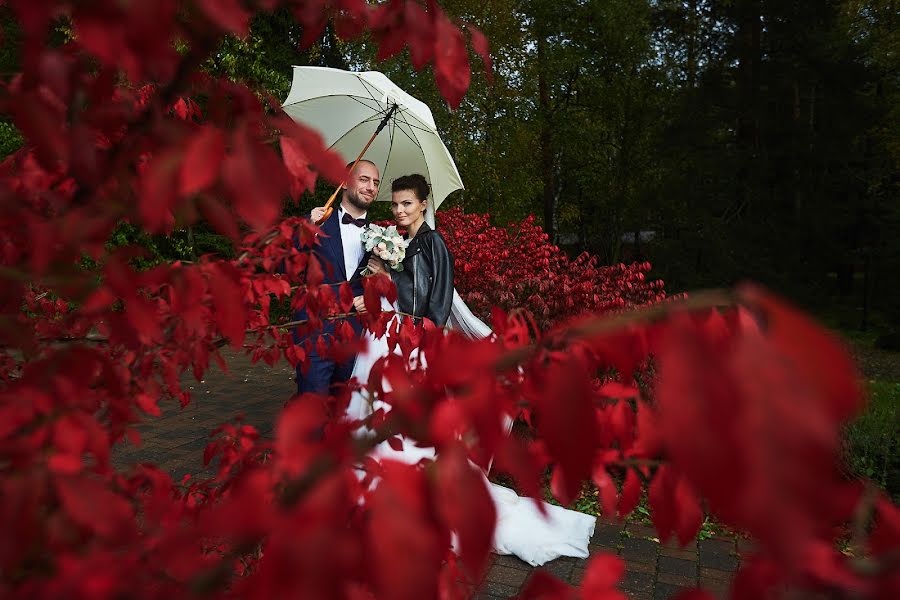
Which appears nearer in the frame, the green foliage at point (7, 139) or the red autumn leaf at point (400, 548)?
the red autumn leaf at point (400, 548)

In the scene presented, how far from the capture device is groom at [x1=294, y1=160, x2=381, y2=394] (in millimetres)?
3633

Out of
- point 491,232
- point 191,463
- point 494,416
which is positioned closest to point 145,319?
point 494,416

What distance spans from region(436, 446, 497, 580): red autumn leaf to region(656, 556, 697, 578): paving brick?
305 centimetres

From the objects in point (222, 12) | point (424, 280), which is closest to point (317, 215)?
point (424, 280)

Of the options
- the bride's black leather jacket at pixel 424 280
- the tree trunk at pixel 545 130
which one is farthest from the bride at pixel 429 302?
the tree trunk at pixel 545 130

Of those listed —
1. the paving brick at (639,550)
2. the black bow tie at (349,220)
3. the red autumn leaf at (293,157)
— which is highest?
the red autumn leaf at (293,157)

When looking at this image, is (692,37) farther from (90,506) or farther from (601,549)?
(90,506)

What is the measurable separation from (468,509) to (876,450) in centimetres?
473

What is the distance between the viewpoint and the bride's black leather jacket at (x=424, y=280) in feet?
12.1

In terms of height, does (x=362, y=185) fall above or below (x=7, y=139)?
below

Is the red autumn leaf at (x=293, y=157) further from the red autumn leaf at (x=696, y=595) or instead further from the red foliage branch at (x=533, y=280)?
the red foliage branch at (x=533, y=280)

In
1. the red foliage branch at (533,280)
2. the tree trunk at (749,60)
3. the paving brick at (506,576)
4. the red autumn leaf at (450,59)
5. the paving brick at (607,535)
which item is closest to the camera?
the red autumn leaf at (450,59)

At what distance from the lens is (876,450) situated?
162 inches

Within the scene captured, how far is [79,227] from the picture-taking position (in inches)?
28.6
